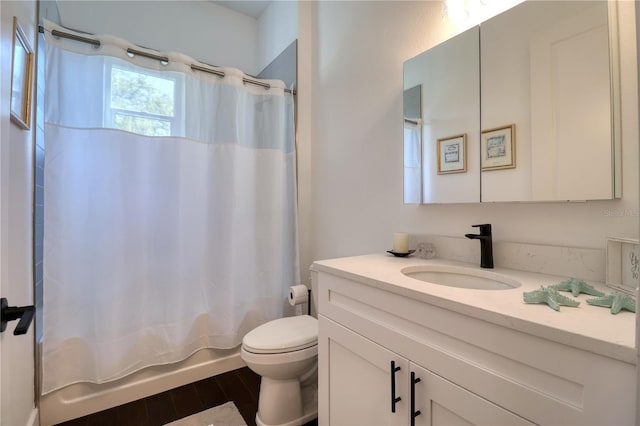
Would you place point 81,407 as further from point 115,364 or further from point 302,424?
point 302,424

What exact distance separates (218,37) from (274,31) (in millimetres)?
529

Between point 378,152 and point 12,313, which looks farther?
point 378,152

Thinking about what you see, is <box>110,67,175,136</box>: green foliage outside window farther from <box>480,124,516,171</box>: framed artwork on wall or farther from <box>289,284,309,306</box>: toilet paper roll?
<box>480,124,516,171</box>: framed artwork on wall

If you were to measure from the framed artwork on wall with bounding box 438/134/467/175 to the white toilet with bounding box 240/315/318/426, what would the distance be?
104 centimetres

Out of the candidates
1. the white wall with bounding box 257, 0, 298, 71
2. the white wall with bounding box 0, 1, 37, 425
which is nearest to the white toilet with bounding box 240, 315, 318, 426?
the white wall with bounding box 0, 1, 37, 425

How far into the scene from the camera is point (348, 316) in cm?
102

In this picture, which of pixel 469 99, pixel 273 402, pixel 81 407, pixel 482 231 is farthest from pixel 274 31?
pixel 81 407

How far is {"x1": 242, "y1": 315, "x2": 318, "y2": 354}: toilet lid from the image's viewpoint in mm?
1343

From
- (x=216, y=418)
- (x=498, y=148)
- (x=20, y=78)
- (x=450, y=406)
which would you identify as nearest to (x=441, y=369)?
(x=450, y=406)

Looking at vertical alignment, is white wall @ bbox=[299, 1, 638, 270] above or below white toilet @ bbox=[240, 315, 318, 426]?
above

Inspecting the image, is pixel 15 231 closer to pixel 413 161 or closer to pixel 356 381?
pixel 356 381

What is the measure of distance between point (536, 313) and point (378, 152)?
113 centimetres

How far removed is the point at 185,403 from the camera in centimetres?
161

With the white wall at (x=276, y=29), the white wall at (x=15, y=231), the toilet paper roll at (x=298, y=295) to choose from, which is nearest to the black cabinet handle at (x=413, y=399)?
the toilet paper roll at (x=298, y=295)
